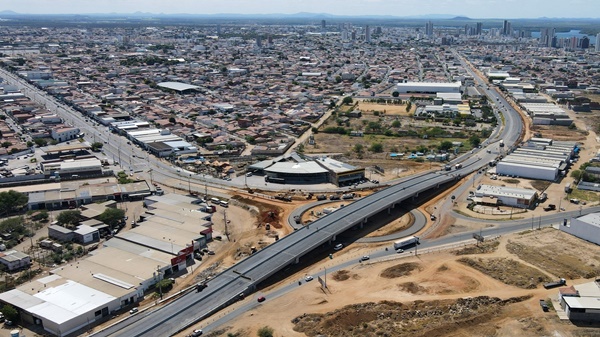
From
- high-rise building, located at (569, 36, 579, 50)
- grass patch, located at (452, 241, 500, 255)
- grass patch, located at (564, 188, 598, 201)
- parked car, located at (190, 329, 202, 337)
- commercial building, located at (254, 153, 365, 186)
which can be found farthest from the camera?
high-rise building, located at (569, 36, 579, 50)

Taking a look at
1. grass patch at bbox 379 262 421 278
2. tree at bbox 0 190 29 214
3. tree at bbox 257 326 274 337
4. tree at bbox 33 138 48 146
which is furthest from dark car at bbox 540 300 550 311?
tree at bbox 33 138 48 146

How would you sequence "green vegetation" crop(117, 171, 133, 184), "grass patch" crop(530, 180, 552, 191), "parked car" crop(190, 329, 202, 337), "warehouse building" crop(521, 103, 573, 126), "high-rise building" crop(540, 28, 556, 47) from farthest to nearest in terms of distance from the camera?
"high-rise building" crop(540, 28, 556, 47) → "warehouse building" crop(521, 103, 573, 126) → "green vegetation" crop(117, 171, 133, 184) → "grass patch" crop(530, 180, 552, 191) → "parked car" crop(190, 329, 202, 337)

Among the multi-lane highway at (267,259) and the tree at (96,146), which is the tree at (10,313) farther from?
the tree at (96,146)

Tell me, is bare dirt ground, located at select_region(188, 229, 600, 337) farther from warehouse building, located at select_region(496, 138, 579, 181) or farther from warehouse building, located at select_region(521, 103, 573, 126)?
warehouse building, located at select_region(521, 103, 573, 126)

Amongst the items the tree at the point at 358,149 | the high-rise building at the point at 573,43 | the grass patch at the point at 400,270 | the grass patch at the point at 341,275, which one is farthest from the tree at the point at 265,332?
the high-rise building at the point at 573,43

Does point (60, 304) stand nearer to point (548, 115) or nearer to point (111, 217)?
point (111, 217)

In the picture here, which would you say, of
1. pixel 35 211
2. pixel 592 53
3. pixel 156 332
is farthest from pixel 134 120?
pixel 592 53
